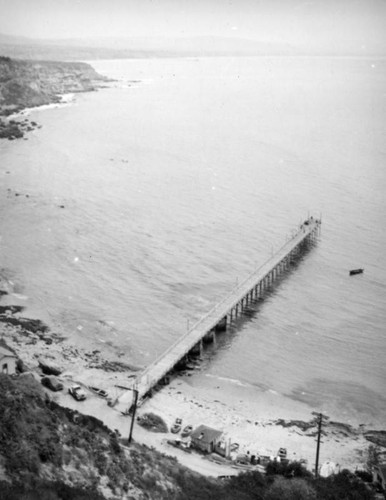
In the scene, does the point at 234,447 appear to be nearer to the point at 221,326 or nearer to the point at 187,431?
the point at 187,431

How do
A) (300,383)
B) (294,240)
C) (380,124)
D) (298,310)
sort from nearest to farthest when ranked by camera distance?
(300,383), (298,310), (294,240), (380,124)

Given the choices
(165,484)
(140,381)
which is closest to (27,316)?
(140,381)

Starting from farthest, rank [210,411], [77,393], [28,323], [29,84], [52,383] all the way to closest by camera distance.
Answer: [29,84], [28,323], [210,411], [52,383], [77,393]

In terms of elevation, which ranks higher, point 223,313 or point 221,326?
Result: point 223,313

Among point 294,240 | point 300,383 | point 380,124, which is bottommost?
point 300,383

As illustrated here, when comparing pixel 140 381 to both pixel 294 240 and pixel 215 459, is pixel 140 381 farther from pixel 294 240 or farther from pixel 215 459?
pixel 294 240

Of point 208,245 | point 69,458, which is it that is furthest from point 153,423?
point 208,245
